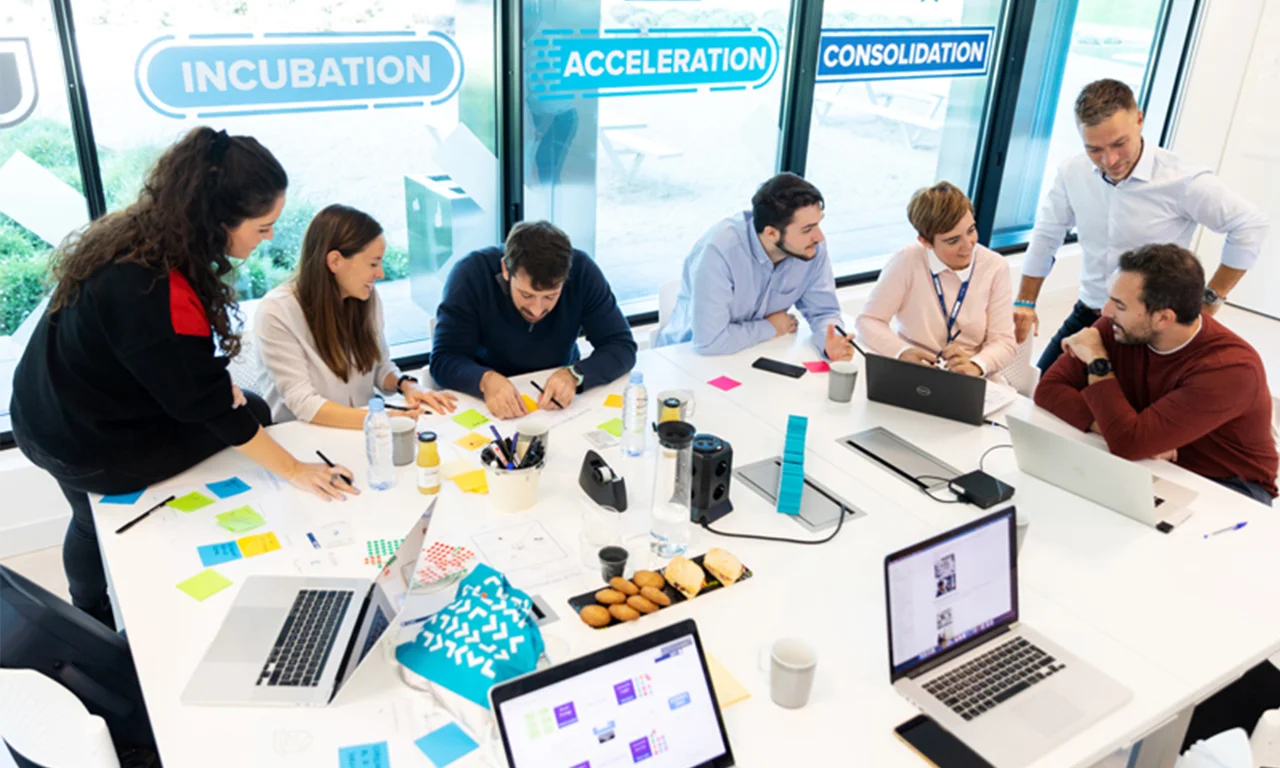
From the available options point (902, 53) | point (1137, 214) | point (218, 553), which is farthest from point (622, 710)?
point (902, 53)

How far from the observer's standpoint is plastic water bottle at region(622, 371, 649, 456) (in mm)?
2590

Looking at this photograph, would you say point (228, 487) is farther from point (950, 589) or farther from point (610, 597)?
point (950, 589)

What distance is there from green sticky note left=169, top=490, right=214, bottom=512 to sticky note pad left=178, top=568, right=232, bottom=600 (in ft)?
0.93

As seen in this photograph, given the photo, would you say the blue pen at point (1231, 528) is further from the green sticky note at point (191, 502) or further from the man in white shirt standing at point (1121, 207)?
the green sticky note at point (191, 502)

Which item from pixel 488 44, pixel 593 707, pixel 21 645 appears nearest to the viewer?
pixel 593 707

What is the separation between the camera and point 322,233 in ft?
8.73

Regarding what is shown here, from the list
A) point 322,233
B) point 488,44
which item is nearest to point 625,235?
point 488,44

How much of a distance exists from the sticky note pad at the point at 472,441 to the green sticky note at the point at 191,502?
642mm

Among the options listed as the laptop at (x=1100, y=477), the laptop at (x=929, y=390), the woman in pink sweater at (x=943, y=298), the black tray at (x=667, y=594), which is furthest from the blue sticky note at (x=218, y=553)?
the woman in pink sweater at (x=943, y=298)

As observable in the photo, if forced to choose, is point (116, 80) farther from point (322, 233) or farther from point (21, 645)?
point (21, 645)

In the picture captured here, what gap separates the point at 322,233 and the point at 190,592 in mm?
1120

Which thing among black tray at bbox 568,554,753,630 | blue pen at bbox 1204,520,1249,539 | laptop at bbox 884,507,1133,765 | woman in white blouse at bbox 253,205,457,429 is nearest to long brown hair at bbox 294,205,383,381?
woman in white blouse at bbox 253,205,457,429

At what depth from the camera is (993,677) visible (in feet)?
5.98

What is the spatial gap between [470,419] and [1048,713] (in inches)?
66.2
